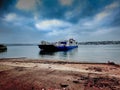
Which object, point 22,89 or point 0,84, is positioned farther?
point 0,84

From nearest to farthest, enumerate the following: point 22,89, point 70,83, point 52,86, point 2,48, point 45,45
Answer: point 22,89 < point 52,86 < point 70,83 < point 45,45 < point 2,48

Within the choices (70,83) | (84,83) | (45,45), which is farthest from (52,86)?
(45,45)

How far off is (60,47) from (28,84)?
52786mm

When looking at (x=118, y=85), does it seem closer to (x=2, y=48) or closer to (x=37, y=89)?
(x=37, y=89)

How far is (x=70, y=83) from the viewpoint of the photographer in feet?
18.7

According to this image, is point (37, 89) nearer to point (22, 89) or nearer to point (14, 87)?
point (22, 89)

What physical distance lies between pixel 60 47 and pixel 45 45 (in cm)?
647

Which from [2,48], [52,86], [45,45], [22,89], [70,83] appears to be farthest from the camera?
[2,48]

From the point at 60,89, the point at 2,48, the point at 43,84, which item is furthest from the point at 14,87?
the point at 2,48

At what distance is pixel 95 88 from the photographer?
16.9 feet

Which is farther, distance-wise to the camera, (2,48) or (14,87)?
(2,48)

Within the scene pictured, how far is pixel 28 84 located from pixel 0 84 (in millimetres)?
1026

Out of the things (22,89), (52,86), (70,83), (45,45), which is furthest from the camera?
(45,45)

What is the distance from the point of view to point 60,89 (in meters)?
5.00
